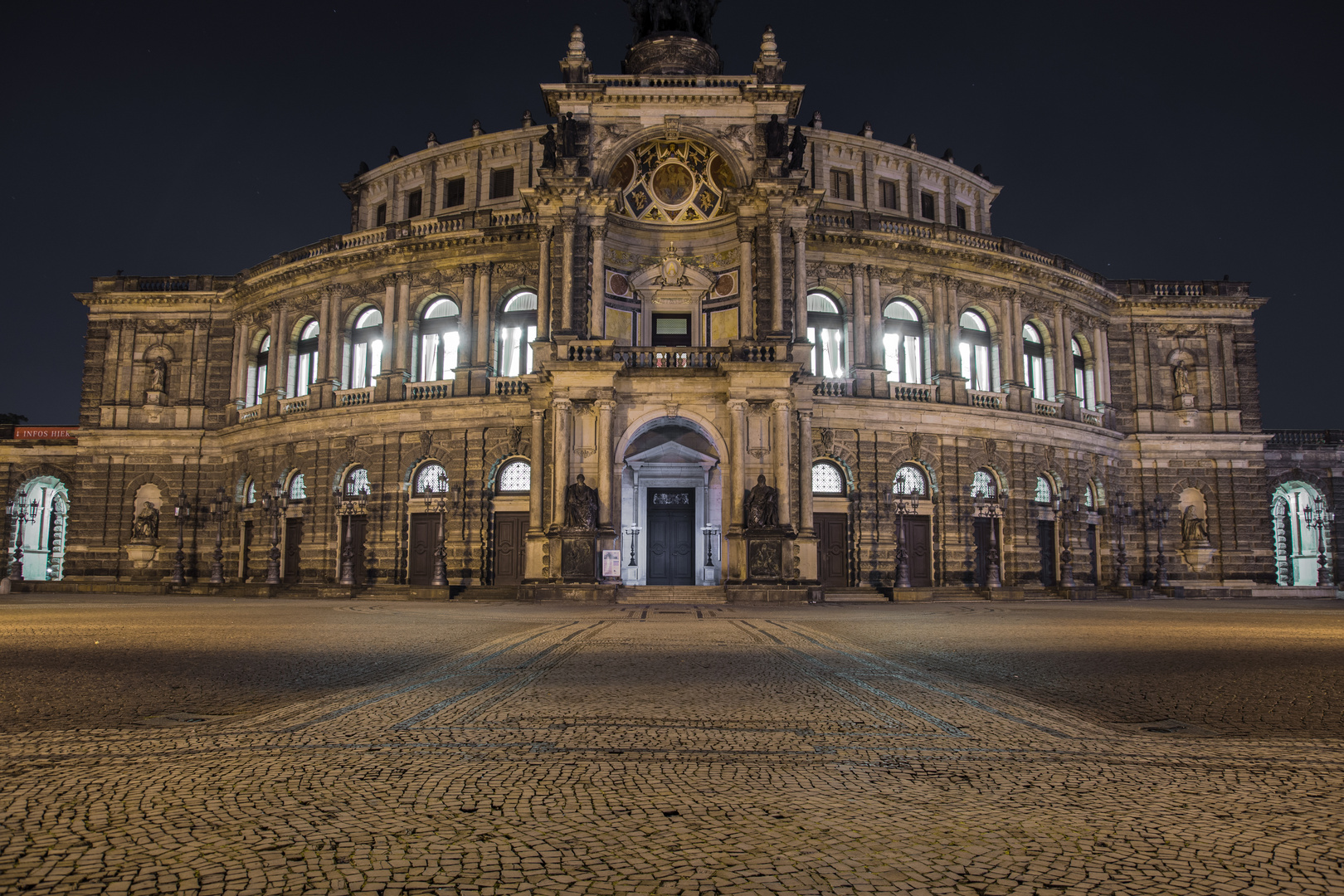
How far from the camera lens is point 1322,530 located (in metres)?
41.7

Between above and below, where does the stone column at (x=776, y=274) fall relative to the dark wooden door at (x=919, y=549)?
above

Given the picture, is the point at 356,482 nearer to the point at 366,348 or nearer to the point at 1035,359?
the point at 366,348

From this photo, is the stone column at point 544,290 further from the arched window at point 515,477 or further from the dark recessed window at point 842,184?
the dark recessed window at point 842,184

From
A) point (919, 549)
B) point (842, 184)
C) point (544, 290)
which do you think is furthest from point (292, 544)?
point (842, 184)

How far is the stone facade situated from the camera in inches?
1139

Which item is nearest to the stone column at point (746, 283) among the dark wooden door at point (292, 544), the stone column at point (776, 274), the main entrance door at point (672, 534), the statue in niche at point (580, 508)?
the stone column at point (776, 274)

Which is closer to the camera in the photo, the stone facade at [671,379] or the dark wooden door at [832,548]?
the stone facade at [671,379]

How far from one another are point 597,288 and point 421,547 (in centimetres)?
1238

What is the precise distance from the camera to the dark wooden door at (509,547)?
32.3m

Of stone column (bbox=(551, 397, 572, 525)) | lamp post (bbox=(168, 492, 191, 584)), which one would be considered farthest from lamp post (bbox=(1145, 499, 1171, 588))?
lamp post (bbox=(168, 492, 191, 584))

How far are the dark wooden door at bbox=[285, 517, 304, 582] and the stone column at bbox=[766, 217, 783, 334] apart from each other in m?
21.3

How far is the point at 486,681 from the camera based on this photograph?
327 inches

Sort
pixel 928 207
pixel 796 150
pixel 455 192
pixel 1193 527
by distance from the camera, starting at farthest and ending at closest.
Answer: pixel 928 207 < pixel 455 192 < pixel 1193 527 < pixel 796 150

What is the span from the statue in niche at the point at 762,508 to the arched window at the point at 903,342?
33.8ft
